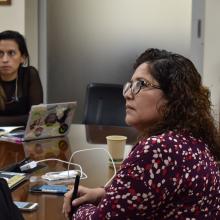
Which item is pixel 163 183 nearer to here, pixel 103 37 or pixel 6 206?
pixel 6 206

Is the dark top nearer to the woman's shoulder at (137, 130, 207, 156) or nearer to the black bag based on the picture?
the woman's shoulder at (137, 130, 207, 156)

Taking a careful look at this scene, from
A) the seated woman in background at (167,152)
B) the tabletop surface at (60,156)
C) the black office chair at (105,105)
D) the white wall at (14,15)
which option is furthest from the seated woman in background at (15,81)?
the seated woman in background at (167,152)

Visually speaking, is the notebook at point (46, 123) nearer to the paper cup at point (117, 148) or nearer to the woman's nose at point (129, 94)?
the paper cup at point (117, 148)

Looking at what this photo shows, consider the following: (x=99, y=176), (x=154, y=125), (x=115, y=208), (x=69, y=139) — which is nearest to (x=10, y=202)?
(x=115, y=208)

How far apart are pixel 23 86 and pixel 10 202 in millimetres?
2450

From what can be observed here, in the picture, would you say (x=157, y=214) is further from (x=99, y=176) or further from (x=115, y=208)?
(x=99, y=176)

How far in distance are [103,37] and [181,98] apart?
11.1 feet

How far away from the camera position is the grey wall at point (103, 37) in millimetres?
4316

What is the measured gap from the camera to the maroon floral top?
3.45 ft

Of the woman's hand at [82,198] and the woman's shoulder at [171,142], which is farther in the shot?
the woman's hand at [82,198]

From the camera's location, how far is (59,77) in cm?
457

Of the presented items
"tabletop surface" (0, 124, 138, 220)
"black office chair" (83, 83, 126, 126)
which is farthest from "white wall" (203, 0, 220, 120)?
"tabletop surface" (0, 124, 138, 220)

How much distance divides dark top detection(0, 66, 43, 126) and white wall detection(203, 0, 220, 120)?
1.53 metres

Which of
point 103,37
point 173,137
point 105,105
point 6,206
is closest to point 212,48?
point 103,37
